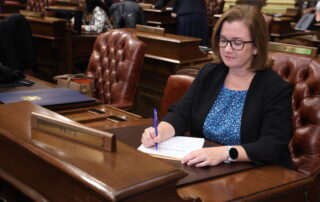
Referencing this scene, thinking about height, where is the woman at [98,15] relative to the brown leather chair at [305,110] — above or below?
above

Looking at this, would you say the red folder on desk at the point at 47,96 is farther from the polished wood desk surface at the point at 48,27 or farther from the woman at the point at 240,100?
the polished wood desk surface at the point at 48,27

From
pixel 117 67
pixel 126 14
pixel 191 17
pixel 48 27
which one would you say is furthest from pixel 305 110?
pixel 191 17

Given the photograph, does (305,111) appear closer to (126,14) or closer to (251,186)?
(251,186)

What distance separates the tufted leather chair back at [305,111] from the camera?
1870 mm

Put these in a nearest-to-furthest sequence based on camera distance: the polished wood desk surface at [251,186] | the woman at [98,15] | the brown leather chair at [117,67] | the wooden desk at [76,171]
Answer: the wooden desk at [76,171]
the polished wood desk surface at [251,186]
the brown leather chair at [117,67]
the woman at [98,15]

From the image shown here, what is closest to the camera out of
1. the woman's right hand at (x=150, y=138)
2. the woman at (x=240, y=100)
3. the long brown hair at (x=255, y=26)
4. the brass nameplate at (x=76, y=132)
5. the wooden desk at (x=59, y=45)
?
the brass nameplate at (x=76, y=132)

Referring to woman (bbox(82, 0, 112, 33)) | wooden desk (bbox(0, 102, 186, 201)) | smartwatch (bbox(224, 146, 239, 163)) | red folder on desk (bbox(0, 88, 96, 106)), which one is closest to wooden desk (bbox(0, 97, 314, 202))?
wooden desk (bbox(0, 102, 186, 201))

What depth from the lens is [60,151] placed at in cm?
98

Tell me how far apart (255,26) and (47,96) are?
108 cm

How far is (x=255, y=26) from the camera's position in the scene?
1786mm

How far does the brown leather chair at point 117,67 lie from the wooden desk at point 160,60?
0.91 m

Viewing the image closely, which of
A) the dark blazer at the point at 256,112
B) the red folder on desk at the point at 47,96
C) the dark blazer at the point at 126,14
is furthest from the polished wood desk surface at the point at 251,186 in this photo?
the dark blazer at the point at 126,14

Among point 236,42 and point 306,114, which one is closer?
point 236,42

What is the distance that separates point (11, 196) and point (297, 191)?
884 mm
